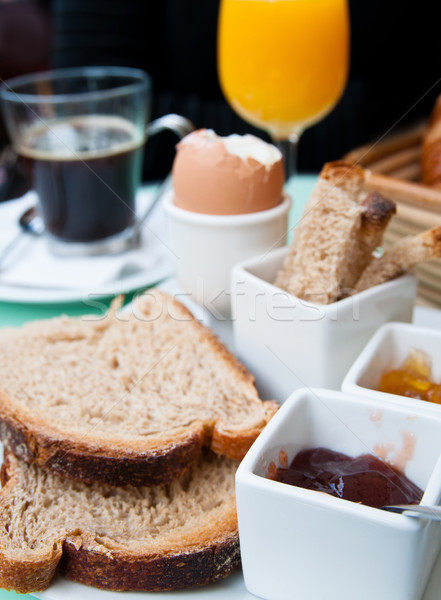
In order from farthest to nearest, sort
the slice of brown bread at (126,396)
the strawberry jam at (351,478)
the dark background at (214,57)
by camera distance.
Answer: the dark background at (214,57), the slice of brown bread at (126,396), the strawberry jam at (351,478)

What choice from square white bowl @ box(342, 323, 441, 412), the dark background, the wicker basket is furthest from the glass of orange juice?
the dark background

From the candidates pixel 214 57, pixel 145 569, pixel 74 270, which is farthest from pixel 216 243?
pixel 214 57

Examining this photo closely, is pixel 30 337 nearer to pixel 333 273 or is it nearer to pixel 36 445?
pixel 36 445

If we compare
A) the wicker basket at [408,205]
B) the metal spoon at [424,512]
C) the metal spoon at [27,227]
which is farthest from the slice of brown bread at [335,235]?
the metal spoon at [27,227]

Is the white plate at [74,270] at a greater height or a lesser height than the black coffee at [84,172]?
lesser

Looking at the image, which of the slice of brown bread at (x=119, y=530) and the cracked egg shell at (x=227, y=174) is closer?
the slice of brown bread at (x=119, y=530)

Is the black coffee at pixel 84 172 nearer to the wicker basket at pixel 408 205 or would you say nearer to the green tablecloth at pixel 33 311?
the green tablecloth at pixel 33 311
